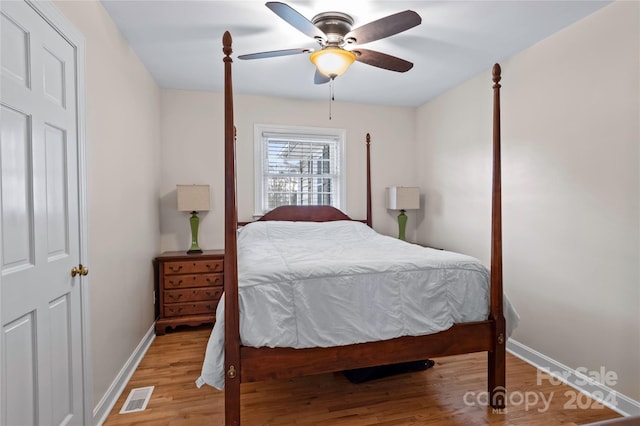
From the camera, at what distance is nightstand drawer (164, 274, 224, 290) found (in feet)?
10.4

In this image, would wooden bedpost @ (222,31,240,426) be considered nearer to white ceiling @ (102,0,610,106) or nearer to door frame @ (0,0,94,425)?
door frame @ (0,0,94,425)

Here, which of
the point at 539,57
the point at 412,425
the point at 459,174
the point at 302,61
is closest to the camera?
the point at 412,425

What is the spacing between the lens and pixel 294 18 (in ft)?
5.97

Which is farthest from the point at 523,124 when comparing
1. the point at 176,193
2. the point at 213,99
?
the point at 176,193

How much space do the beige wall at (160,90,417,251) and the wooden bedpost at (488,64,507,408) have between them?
2.29m

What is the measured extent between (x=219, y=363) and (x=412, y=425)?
1169 mm

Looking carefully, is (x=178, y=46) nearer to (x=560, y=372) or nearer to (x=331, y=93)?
(x=331, y=93)

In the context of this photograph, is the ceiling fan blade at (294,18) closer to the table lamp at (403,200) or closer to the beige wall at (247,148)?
the beige wall at (247,148)

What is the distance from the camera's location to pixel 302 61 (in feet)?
9.46

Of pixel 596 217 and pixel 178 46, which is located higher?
pixel 178 46

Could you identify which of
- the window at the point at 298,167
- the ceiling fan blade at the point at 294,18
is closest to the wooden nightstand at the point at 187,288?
the window at the point at 298,167

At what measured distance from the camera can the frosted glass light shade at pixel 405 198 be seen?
Result: 12.8 ft

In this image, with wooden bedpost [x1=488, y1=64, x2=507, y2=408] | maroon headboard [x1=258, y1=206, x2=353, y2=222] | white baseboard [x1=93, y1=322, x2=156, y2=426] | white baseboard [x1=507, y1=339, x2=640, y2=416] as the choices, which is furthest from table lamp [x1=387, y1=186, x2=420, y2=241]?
white baseboard [x1=93, y1=322, x2=156, y2=426]

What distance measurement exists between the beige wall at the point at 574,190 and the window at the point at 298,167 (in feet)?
5.54
